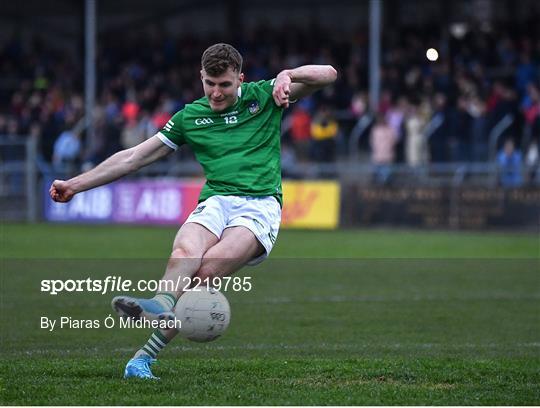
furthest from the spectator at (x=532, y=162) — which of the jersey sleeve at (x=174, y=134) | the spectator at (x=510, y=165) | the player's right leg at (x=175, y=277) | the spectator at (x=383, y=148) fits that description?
the player's right leg at (x=175, y=277)

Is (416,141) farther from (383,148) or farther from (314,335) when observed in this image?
(314,335)

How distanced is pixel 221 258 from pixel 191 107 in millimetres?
1249

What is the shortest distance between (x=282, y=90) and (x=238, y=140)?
0.62m

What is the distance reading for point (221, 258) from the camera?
782cm

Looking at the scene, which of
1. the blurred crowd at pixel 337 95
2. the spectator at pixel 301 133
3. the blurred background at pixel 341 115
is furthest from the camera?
the spectator at pixel 301 133

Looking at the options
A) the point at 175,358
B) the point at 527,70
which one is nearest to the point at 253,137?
the point at 175,358

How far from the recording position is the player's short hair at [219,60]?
7891mm

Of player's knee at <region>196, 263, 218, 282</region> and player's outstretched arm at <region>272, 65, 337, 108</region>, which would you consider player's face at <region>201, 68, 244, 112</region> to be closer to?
player's outstretched arm at <region>272, 65, 337, 108</region>

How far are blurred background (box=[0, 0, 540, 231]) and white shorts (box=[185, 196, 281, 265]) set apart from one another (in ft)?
55.4

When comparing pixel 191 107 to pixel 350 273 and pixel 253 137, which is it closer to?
pixel 253 137

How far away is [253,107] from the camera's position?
8383mm

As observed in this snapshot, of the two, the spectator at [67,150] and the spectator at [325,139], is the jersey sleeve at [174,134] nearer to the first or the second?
the spectator at [325,139]

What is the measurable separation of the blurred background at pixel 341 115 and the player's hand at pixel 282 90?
17.0m

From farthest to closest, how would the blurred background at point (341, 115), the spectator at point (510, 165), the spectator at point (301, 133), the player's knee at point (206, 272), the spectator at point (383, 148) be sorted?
1. the spectator at point (301, 133)
2. the spectator at point (383, 148)
3. the blurred background at point (341, 115)
4. the spectator at point (510, 165)
5. the player's knee at point (206, 272)
